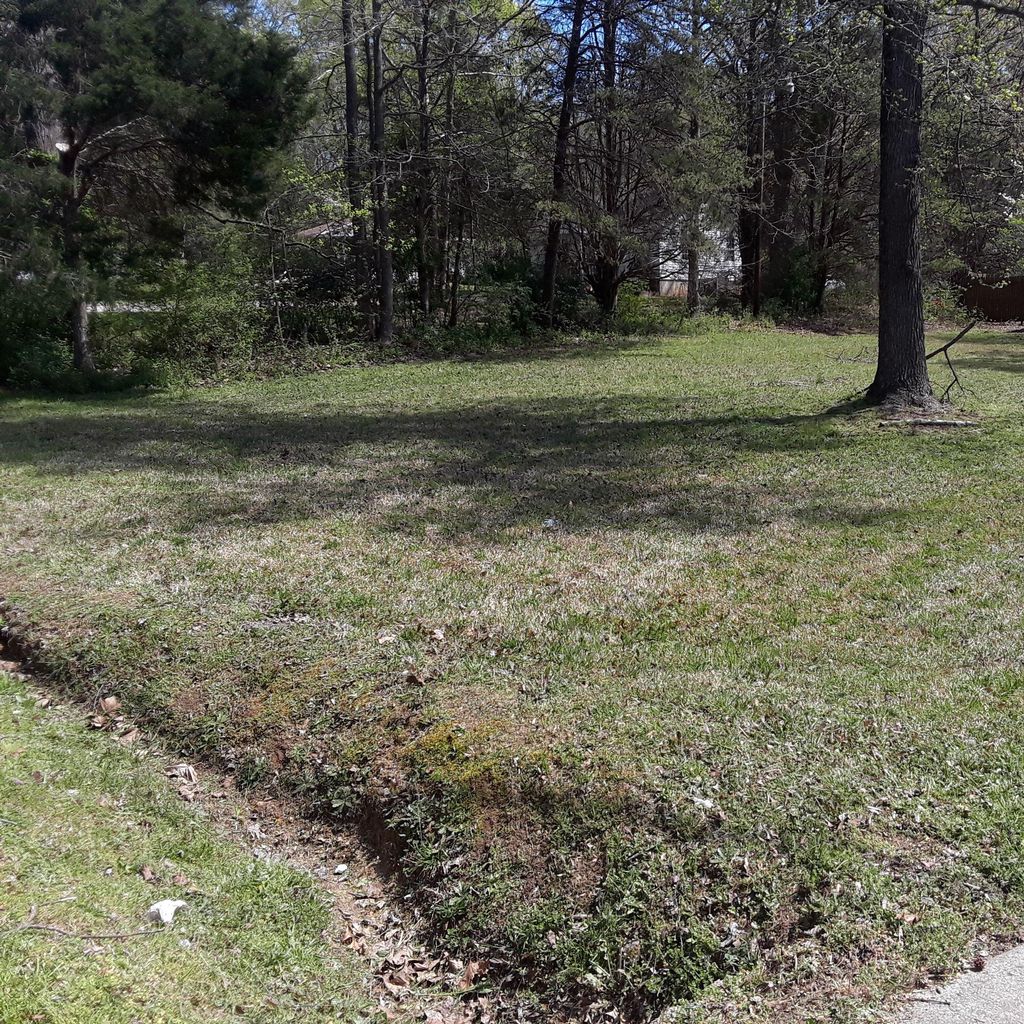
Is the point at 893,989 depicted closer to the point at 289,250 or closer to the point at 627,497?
the point at 627,497

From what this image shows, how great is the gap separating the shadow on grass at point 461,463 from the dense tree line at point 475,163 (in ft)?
9.00

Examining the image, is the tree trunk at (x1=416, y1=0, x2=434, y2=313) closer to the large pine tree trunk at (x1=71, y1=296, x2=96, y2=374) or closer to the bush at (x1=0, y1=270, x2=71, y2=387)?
the large pine tree trunk at (x1=71, y1=296, x2=96, y2=374)

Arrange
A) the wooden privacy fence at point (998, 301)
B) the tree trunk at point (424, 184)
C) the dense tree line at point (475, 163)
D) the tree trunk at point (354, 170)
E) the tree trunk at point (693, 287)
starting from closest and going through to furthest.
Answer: the dense tree line at point (475, 163) → the tree trunk at point (354, 170) → the tree trunk at point (424, 184) → the tree trunk at point (693, 287) → the wooden privacy fence at point (998, 301)

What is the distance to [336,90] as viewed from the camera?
2331 cm

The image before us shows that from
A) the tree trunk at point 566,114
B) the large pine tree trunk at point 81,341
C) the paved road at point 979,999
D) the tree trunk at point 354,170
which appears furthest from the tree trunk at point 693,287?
the paved road at point 979,999

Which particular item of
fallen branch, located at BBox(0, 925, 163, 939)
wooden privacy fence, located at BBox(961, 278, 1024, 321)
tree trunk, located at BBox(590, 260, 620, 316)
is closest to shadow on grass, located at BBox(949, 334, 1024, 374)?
wooden privacy fence, located at BBox(961, 278, 1024, 321)

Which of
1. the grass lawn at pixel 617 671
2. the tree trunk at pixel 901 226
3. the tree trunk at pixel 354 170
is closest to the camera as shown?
the grass lawn at pixel 617 671

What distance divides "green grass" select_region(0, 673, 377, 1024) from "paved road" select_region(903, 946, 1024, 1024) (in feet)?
5.76

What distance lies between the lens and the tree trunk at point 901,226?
33.1 ft

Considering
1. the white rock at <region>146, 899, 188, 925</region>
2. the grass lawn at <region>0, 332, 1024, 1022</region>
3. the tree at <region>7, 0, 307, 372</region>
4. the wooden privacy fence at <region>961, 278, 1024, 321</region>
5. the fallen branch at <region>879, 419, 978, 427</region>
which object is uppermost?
the tree at <region>7, 0, 307, 372</region>

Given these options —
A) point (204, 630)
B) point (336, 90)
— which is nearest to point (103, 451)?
point (204, 630)

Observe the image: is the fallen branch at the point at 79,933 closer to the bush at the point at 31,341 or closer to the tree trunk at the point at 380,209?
the bush at the point at 31,341

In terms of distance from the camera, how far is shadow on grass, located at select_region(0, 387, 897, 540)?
743 centimetres

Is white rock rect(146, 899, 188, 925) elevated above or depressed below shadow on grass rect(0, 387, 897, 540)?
below
